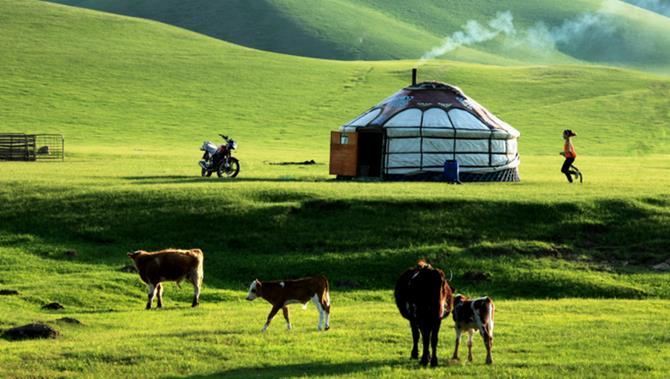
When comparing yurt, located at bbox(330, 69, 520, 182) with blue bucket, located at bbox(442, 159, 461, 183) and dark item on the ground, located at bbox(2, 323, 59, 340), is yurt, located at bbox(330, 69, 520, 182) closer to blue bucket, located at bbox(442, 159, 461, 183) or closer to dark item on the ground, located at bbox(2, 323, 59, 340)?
blue bucket, located at bbox(442, 159, 461, 183)

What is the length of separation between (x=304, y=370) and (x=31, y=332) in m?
5.31

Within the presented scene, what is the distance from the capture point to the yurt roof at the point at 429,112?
39031 millimetres

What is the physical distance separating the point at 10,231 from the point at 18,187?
4464mm

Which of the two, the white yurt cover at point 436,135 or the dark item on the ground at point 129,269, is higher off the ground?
the white yurt cover at point 436,135

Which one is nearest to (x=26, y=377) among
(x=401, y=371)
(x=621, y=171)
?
(x=401, y=371)

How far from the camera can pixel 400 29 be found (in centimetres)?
17875

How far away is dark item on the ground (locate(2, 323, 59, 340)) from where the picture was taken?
693 inches

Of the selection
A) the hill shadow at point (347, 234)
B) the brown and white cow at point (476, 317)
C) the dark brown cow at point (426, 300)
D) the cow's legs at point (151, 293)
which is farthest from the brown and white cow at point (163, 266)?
the brown and white cow at point (476, 317)

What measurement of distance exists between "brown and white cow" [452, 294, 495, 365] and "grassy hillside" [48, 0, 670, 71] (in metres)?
147

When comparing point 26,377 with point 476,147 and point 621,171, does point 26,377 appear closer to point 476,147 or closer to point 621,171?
point 476,147

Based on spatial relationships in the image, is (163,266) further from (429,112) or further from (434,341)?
(429,112)

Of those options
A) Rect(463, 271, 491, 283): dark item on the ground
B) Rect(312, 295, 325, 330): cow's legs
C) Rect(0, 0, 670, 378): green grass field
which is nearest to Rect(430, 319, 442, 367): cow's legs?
Rect(0, 0, 670, 378): green grass field

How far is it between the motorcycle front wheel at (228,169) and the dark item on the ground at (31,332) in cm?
2191

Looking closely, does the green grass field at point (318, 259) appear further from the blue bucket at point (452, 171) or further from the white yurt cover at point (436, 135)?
the white yurt cover at point (436, 135)
